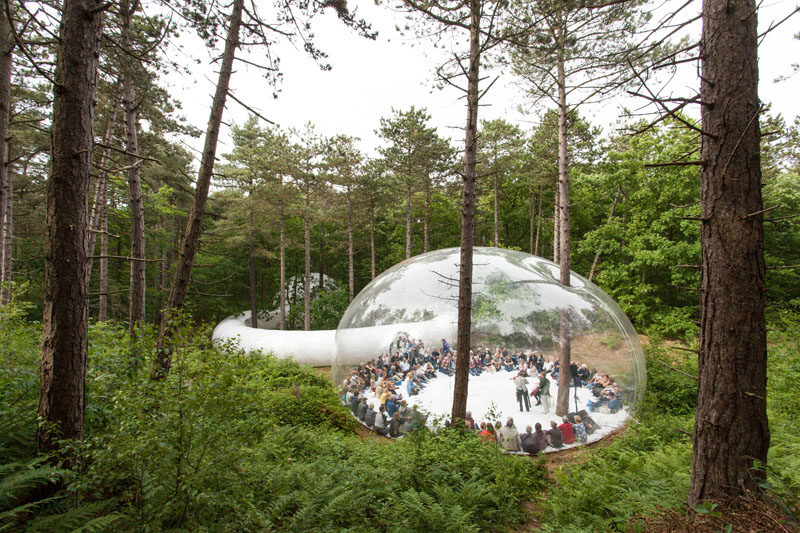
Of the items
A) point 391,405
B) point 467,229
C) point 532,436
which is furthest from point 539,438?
point 467,229

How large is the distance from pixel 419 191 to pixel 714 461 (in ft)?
61.1

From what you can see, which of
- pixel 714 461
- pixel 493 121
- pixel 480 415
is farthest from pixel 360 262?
pixel 714 461

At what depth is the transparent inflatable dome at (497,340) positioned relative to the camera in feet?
24.0

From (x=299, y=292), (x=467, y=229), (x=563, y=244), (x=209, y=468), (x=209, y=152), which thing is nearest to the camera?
(x=209, y=468)

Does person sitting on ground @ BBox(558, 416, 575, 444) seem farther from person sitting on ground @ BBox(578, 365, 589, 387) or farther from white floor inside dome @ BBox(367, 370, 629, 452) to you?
person sitting on ground @ BBox(578, 365, 589, 387)

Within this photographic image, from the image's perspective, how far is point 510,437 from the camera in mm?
6820

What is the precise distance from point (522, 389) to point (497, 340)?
108cm

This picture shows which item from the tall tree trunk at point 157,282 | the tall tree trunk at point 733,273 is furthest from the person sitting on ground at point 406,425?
the tall tree trunk at point 157,282

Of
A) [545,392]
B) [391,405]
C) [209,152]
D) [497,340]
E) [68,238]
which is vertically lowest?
[391,405]

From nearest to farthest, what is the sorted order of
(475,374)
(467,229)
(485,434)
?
1. (485,434)
2. (467,229)
3. (475,374)

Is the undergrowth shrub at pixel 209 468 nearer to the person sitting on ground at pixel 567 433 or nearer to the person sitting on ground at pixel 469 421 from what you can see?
the person sitting on ground at pixel 469 421

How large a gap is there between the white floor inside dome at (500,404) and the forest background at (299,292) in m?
0.74

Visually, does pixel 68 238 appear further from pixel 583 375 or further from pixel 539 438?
pixel 583 375

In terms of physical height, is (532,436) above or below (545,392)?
below
